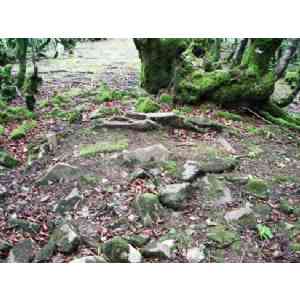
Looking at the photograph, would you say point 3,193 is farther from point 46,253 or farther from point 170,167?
point 170,167

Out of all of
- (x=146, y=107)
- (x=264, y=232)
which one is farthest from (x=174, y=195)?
(x=146, y=107)

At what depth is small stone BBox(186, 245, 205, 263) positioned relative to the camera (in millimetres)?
3090

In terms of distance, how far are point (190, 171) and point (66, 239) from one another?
138cm

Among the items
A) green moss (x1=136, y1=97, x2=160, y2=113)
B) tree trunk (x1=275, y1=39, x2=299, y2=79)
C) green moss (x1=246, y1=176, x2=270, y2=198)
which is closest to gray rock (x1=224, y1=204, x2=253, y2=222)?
green moss (x1=246, y1=176, x2=270, y2=198)

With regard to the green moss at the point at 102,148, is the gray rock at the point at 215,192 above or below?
below

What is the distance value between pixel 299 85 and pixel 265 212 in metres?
4.15

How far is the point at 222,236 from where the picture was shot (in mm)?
3215

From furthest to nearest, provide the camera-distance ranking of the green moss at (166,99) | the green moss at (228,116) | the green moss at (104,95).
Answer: the green moss at (166,99) < the green moss at (104,95) < the green moss at (228,116)

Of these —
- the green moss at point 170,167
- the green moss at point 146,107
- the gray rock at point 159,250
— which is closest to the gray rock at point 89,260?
the gray rock at point 159,250

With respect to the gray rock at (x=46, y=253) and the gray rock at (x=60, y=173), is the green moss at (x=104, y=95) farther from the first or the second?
the gray rock at (x=46, y=253)

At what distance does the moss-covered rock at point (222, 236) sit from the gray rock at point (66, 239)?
1090 mm

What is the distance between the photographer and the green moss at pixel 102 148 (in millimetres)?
4138
